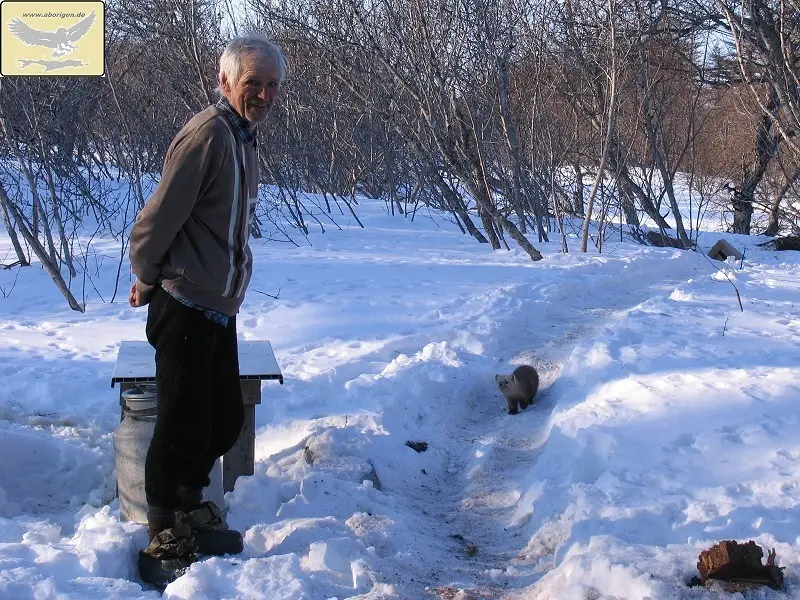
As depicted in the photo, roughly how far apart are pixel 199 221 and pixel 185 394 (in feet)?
2.08

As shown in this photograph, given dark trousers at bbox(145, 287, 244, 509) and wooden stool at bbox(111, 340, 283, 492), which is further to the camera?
wooden stool at bbox(111, 340, 283, 492)

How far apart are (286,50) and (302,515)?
52.5 ft

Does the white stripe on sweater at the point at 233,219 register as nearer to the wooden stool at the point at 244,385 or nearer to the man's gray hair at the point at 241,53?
the man's gray hair at the point at 241,53

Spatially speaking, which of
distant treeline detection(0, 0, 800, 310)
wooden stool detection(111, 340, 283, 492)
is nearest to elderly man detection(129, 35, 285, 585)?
wooden stool detection(111, 340, 283, 492)

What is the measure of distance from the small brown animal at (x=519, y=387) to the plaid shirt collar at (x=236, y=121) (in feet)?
10.6

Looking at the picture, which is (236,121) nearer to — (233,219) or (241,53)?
(241,53)

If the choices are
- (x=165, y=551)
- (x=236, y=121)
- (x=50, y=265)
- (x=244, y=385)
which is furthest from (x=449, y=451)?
(x=50, y=265)

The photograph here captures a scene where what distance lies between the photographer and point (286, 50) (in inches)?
723

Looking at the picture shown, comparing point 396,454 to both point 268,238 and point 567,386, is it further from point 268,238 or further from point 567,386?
point 268,238

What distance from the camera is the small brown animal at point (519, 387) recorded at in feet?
19.4

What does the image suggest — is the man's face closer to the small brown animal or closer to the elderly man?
the elderly man

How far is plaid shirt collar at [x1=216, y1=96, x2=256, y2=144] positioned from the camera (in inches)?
124

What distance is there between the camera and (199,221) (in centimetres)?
309

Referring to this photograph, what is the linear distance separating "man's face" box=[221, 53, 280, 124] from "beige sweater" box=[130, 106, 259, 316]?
93 mm
